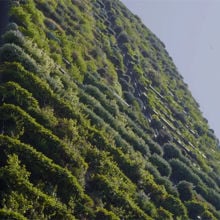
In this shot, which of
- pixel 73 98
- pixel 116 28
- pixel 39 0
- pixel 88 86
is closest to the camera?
pixel 73 98

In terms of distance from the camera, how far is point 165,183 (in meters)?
24.4

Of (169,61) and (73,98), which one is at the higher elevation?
(169,61)

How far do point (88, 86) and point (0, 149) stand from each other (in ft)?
38.4

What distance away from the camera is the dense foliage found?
51.1 ft

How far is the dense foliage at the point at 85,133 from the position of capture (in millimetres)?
15570

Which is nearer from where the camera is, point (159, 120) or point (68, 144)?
point (68, 144)

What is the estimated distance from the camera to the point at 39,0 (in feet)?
100

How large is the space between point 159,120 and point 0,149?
20.7 metres

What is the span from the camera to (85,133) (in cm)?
2019

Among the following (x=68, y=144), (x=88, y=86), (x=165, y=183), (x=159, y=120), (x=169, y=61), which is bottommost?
(x=68, y=144)

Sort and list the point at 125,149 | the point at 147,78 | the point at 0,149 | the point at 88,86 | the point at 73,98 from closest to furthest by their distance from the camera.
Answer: the point at 0,149
the point at 73,98
the point at 125,149
the point at 88,86
the point at 147,78

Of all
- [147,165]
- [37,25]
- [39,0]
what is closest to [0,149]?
[147,165]

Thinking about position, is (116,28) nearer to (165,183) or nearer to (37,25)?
(37,25)

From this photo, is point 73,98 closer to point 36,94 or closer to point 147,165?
point 36,94
